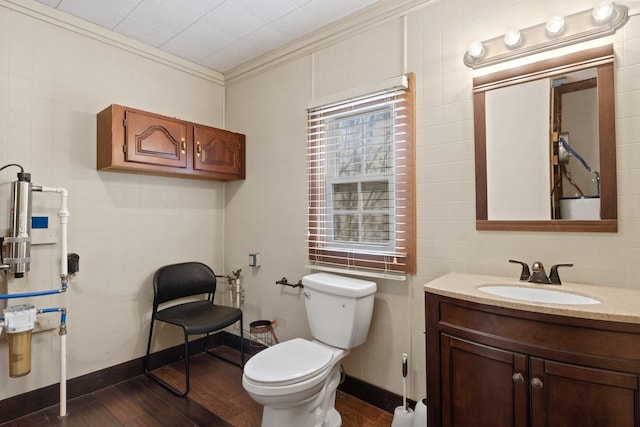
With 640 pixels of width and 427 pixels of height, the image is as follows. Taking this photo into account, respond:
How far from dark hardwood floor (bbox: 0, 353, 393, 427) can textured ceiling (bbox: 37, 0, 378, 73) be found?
2.54 meters

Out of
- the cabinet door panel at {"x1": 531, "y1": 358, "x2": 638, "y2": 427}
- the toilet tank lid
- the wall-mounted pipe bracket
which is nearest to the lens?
the cabinet door panel at {"x1": 531, "y1": 358, "x2": 638, "y2": 427}

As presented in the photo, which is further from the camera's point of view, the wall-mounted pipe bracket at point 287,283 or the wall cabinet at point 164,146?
the wall-mounted pipe bracket at point 287,283

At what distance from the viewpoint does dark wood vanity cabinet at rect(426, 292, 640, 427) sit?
102 cm

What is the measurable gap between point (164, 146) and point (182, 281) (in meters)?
1.07

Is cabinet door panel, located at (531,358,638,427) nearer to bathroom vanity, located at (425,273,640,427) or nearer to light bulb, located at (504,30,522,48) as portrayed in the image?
bathroom vanity, located at (425,273,640,427)

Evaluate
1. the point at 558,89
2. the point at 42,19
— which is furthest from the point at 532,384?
the point at 42,19

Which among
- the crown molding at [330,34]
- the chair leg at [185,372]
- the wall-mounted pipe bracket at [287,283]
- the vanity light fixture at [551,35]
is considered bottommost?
the chair leg at [185,372]

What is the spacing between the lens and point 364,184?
2.16 m

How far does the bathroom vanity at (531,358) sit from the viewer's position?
1.02 m

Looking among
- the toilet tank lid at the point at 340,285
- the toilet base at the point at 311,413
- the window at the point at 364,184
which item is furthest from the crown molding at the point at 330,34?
the toilet base at the point at 311,413

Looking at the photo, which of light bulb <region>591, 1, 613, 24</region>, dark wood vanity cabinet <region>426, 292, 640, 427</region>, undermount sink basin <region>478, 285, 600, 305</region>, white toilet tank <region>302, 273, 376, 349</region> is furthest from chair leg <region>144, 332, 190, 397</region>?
light bulb <region>591, 1, 613, 24</region>

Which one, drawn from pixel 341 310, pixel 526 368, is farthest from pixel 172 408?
pixel 526 368

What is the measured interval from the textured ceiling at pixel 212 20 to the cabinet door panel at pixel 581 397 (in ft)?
7.00

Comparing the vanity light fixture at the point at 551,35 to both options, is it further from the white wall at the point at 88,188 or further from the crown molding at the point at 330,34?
the white wall at the point at 88,188
